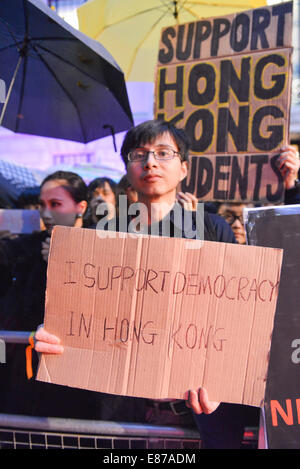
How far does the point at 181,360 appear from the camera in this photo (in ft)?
4.36

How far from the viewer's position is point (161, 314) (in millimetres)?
1327

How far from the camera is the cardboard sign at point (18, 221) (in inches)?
99.3

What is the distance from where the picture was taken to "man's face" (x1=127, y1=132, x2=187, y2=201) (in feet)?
5.54

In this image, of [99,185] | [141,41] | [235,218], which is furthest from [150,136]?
[141,41]

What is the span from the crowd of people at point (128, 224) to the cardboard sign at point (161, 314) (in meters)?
0.09

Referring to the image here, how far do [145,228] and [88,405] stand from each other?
0.94 metres

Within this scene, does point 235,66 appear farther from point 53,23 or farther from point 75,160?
point 75,160

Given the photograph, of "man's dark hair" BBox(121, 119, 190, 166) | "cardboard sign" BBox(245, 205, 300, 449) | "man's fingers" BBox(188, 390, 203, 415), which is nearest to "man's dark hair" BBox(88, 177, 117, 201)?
"man's dark hair" BBox(121, 119, 190, 166)

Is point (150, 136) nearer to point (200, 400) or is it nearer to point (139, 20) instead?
point (200, 400)

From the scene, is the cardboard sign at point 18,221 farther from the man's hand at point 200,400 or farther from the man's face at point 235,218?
the man's hand at point 200,400

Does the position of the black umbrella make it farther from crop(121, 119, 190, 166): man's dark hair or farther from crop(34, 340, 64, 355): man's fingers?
crop(34, 340, 64, 355): man's fingers

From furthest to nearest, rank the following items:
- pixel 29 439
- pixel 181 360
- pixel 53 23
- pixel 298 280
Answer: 1. pixel 53 23
2. pixel 29 439
3. pixel 298 280
4. pixel 181 360

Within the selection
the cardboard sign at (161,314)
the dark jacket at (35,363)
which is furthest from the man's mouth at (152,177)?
the cardboard sign at (161,314)
